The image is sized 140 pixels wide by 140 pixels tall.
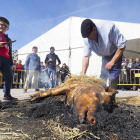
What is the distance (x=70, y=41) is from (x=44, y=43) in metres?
2.50

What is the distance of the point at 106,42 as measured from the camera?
347 cm

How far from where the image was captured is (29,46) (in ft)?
44.3

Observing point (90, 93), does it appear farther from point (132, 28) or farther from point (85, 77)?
point (132, 28)

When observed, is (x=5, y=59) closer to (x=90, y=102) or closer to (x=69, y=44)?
(x=90, y=102)

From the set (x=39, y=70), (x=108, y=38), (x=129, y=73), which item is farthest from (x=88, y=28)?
(x=129, y=73)

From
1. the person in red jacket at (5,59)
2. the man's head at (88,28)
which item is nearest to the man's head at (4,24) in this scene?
the person in red jacket at (5,59)

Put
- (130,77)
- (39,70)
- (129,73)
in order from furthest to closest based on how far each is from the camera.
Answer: (129,73), (130,77), (39,70)

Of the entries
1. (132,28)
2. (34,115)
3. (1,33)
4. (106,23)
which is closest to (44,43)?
(132,28)

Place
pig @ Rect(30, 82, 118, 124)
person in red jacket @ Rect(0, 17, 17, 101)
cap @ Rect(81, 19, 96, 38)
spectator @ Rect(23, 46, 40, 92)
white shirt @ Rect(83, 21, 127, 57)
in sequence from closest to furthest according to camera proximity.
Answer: pig @ Rect(30, 82, 118, 124) → cap @ Rect(81, 19, 96, 38) → white shirt @ Rect(83, 21, 127, 57) → person in red jacket @ Rect(0, 17, 17, 101) → spectator @ Rect(23, 46, 40, 92)

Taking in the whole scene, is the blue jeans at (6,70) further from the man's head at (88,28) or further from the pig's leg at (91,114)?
the pig's leg at (91,114)

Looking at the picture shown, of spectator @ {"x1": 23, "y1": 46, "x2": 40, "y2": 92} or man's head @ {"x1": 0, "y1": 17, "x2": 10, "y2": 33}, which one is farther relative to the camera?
spectator @ {"x1": 23, "y1": 46, "x2": 40, "y2": 92}

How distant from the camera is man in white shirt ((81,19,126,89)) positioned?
3.21 m

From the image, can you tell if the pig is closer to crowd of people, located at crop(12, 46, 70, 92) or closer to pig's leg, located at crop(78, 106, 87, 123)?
pig's leg, located at crop(78, 106, 87, 123)

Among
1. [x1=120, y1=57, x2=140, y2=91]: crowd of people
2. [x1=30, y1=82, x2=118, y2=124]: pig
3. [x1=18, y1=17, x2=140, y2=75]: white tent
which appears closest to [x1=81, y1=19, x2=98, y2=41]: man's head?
[x1=30, y1=82, x2=118, y2=124]: pig
